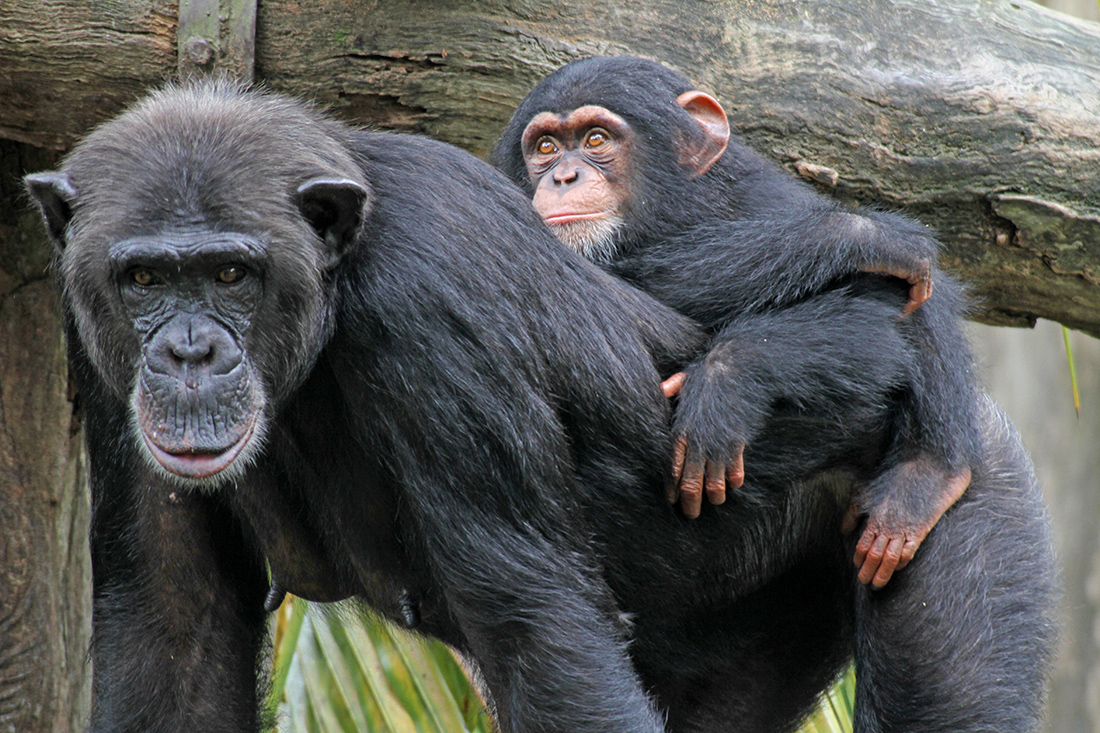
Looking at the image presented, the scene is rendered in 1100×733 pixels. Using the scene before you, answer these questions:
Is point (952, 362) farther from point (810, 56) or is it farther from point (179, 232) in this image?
point (179, 232)

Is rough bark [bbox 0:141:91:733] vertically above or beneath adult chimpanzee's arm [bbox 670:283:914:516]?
beneath

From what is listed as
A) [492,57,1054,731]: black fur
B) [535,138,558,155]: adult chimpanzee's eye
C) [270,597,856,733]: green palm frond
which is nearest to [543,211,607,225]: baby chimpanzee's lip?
[492,57,1054,731]: black fur

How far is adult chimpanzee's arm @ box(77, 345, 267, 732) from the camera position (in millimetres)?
3801

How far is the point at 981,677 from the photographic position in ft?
11.6

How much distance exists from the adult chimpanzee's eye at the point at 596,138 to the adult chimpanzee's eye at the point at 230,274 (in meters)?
1.66

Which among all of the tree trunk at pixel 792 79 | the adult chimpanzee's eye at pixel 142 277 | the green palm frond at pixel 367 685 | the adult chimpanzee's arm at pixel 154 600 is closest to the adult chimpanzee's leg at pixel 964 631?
the tree trunk at pixel 792 79

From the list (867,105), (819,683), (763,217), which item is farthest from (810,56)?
(819,683)

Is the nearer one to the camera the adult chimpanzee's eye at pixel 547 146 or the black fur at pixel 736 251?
the black fur at pixel 736 251

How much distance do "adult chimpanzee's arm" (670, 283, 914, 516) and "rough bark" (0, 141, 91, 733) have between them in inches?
107

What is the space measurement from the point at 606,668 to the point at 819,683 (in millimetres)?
1260

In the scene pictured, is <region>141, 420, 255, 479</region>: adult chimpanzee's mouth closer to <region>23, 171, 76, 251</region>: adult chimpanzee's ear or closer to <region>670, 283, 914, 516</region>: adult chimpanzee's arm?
<region>23, 171, 76, 251</region>: adult chimpanzee's ear

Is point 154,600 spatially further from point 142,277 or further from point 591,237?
point 591,237

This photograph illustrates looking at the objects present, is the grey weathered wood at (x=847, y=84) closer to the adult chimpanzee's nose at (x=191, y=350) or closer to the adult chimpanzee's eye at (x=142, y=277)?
the adult chimpanzee's eye at (x=142, y=277)

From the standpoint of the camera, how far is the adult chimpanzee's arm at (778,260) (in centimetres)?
370
